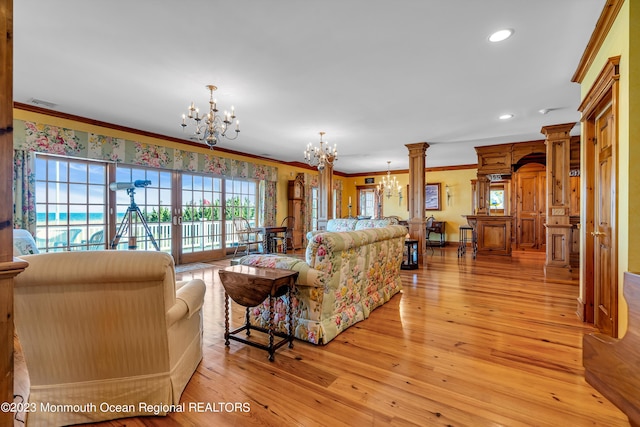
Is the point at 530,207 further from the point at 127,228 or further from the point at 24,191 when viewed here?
the point at 24,191

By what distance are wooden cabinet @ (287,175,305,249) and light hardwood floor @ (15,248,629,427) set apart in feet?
16.0

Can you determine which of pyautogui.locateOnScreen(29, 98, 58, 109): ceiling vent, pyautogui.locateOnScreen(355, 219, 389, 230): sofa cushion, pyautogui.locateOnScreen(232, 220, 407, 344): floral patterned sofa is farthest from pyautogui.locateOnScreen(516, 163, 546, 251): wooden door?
pyautogui.locateOnScreen(29, 98, 58, 109): ceiling vent

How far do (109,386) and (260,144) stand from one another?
5084 mm

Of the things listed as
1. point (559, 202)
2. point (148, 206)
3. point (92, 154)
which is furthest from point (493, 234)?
point (92, 154)

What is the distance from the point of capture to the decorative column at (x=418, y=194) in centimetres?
589

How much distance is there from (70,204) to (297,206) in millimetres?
4754

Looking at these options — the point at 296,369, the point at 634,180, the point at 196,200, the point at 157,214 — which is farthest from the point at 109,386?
the point at 196,200

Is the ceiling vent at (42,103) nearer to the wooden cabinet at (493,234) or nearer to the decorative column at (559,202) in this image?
the decorative column at (559,202)

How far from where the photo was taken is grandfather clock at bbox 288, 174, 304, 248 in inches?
313

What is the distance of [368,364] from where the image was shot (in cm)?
204

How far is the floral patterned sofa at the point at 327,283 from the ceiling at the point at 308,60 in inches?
62.0

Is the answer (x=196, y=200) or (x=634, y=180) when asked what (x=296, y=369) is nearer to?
(x=634, y=180)

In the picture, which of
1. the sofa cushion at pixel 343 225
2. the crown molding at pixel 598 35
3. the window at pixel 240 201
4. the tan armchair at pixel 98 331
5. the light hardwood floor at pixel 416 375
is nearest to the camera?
the tan armchair at pixel 98 331

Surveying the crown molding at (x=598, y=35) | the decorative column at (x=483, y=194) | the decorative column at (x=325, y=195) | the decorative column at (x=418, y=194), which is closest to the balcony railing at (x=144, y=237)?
the decorative column at (x=325, y=195)
